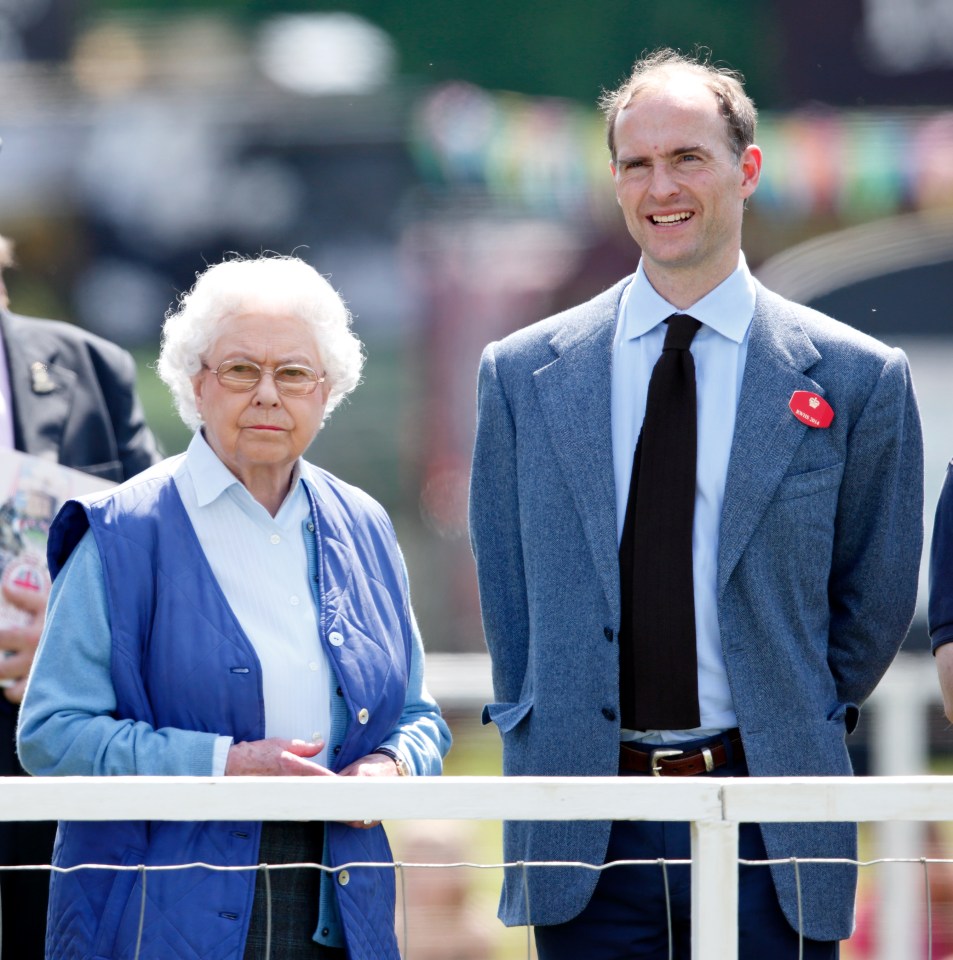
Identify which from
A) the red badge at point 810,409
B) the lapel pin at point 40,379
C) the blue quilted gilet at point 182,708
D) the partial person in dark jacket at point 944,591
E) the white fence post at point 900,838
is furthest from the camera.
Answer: the white fence post at point 900,838

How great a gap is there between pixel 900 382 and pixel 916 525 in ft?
0.68

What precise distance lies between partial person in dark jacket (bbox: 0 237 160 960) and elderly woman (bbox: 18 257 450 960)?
588 millimetres

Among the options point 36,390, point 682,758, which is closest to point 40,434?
point 36,390

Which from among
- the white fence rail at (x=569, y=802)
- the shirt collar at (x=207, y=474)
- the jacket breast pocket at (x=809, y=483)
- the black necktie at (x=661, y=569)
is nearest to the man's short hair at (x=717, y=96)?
the black necktie at (x=661, y=569)

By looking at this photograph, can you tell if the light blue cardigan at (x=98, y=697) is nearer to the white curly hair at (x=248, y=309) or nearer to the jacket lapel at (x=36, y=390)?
the white curly hair at (x=248, y=309)

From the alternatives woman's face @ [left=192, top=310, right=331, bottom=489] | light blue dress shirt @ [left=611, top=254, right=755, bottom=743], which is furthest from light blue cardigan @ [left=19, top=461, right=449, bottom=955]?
light blue dress shirt @ [left=611, top=254, right=755, bottom=743]

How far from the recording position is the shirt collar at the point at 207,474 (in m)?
2.25

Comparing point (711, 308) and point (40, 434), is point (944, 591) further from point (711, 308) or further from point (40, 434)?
point (40, 434)

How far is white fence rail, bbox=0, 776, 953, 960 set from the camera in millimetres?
1921

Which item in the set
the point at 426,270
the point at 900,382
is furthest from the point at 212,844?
the point at 426,270

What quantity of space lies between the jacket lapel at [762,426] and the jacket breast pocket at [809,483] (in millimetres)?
19

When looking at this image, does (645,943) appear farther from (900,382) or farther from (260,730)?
(900,382)

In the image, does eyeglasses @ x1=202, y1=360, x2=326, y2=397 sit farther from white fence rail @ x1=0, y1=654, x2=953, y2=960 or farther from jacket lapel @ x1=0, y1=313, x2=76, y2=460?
jacket lapel @ x1=0, y1=313, x2=76, y2=460

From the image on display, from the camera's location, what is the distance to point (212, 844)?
2.10m
